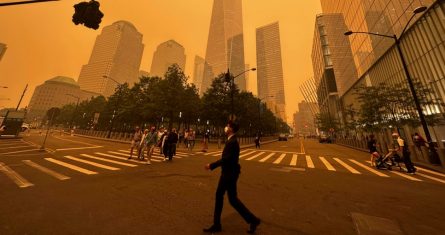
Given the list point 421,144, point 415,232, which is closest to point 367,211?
point 415,232

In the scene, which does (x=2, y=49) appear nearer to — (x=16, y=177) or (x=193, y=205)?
(x=16, y=177)

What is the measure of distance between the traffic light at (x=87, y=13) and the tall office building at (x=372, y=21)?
114 ft

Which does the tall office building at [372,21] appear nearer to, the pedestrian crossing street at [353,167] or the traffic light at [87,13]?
the pedestrian crossing street at [353,167]

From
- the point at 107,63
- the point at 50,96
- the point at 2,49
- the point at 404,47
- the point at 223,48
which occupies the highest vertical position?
the point at 223,48

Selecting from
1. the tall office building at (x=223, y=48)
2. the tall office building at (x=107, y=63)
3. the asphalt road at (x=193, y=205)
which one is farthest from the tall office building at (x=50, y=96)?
the asphalt road at (x=193, y=205)

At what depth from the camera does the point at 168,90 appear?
34.8m

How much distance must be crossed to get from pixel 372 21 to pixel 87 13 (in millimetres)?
46543

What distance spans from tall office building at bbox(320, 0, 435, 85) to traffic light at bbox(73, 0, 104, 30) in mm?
34731

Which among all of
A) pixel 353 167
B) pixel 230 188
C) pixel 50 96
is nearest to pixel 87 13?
pixel 230 188

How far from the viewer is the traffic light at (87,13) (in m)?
6.96

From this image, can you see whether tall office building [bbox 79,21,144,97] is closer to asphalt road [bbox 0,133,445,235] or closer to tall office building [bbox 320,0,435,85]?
tall office building [bbox 320,0,435,85]

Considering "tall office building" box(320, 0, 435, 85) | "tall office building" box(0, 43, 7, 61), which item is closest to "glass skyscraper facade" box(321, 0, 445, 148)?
"tall office building" box(320, 0, 435, 85)

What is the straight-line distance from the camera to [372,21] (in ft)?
118

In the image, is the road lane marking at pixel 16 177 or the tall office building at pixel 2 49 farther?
the tall office building at pixel 2 49
